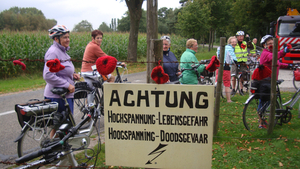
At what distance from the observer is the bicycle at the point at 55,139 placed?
2.60m

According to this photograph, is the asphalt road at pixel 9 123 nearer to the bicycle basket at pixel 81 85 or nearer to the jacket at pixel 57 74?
the bicycle basket at pixel 81 85

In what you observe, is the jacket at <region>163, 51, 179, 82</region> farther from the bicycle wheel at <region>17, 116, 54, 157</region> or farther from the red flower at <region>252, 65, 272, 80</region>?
the bicycle wheel at <region>17, 116, 54, 157</region>

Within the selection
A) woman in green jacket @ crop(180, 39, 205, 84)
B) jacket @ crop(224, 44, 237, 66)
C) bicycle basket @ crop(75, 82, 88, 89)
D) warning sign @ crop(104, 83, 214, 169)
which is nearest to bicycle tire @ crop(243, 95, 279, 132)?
woman in green jacket @ crop(180, 39, 205, 84)

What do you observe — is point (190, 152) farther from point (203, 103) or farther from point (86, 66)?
point (86, 66)

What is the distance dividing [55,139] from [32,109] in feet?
2.17

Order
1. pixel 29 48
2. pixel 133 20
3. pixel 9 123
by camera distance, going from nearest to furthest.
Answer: pixel 9 123
pixel 29 48
pixel 133 20

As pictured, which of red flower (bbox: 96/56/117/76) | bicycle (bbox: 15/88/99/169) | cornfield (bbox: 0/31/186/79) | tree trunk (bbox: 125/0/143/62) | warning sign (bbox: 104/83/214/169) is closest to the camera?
warning sign (bbox: 104/83/214/169)

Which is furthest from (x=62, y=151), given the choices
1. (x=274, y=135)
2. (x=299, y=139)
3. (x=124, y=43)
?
(x=124, y=43)

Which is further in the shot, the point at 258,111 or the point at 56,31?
the point at 258,111

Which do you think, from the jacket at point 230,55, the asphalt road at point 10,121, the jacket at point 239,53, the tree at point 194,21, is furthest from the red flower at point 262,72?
the tree at point 194,21

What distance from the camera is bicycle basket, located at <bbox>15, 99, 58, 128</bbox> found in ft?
10.5

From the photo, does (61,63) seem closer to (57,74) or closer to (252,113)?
(57,74)

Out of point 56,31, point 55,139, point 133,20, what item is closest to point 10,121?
point 56,31

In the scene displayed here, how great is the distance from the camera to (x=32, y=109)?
3.22 m
